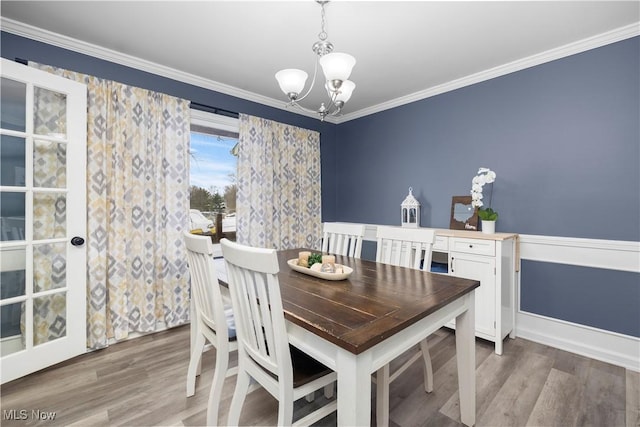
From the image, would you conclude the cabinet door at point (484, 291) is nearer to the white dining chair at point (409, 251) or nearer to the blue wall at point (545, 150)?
the blue wall at point (545, 150)

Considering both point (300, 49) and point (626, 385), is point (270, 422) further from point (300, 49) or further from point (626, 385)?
point (300, 49)

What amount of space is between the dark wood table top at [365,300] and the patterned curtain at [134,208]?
154 centimetres

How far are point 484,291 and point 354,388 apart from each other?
1991 mm

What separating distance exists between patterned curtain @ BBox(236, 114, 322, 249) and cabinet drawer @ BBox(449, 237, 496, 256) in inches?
75.4

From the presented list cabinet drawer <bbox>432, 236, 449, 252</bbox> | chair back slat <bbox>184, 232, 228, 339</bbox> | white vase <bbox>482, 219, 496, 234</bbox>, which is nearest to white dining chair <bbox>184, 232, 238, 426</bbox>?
chair back slat <bbox>184, 232, 228, 339</bbox>

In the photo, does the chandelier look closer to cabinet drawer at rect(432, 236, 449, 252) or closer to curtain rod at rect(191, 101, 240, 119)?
curtain rod at rect(191, 101, 240, 119)

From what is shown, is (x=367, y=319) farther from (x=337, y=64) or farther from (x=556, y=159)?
(x=556, y=159)

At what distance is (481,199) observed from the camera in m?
2.82

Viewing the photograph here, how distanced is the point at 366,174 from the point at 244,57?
7.01ft

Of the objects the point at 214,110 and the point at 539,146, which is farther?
the point at 214,110

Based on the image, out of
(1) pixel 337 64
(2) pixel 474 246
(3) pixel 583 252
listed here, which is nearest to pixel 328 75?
(1) pixel 337 64

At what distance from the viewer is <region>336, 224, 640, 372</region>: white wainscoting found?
2.14 meters

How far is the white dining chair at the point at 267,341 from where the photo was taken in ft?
3.48

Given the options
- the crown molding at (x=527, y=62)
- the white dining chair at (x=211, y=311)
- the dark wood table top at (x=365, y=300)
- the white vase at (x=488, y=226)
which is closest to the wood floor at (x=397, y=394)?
the white dining chair at (x=211, y=311)
